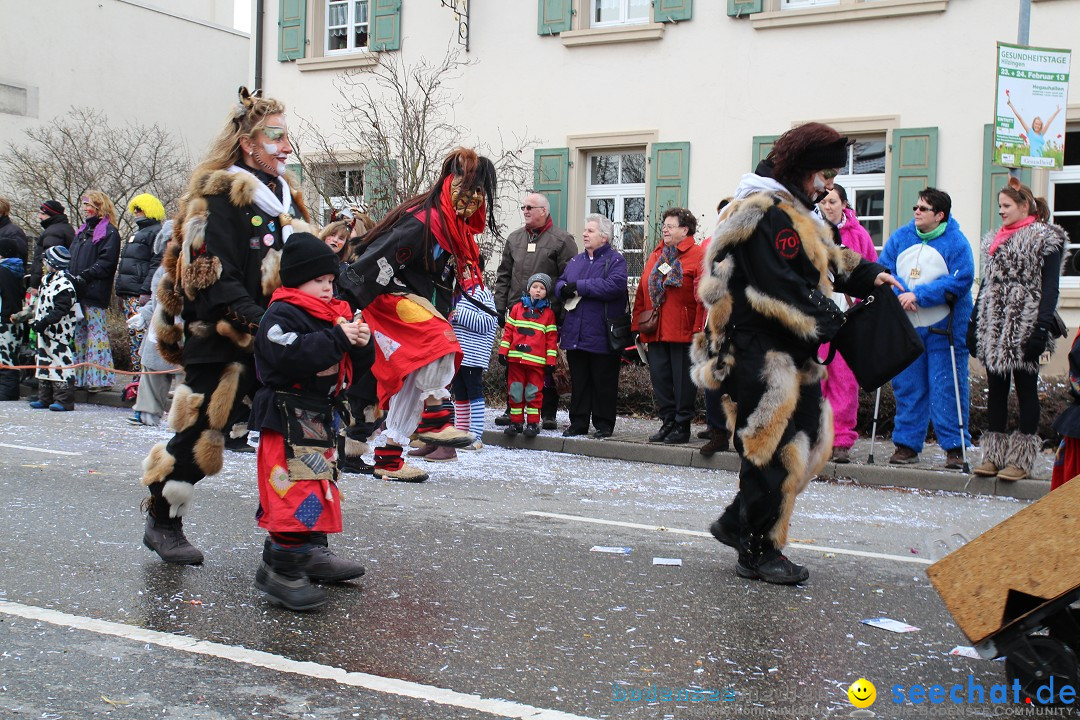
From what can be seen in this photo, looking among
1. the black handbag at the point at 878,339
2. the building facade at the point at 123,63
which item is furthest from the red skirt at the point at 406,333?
the building facade at the point at 123,63

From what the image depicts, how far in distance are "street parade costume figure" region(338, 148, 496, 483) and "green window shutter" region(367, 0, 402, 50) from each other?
11.9 meters

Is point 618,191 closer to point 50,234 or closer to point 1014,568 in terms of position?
point 50,234

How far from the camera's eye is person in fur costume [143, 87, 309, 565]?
17.2 ft

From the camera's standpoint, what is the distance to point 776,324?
17.6 feet

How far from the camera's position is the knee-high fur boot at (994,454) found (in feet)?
29.7

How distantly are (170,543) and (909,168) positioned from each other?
12256 millimetres

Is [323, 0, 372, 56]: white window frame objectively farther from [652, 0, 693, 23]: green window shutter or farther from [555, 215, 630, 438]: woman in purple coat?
[555, 215, 630, 438]: woman in purple coat

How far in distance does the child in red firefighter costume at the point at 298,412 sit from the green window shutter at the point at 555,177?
43.0ft

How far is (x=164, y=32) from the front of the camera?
30.9 metres

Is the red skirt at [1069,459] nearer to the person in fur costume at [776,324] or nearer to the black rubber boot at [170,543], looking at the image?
the person in fur costume at [776,324]

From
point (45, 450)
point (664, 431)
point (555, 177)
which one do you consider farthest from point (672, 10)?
point (45, 450)

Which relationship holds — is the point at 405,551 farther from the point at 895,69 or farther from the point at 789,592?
the point at 895,69

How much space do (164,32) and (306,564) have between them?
28.8 m

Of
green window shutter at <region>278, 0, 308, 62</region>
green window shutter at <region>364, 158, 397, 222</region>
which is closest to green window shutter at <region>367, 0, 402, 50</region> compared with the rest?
green window shutter at <region>278, 0, 308, 62</region>
